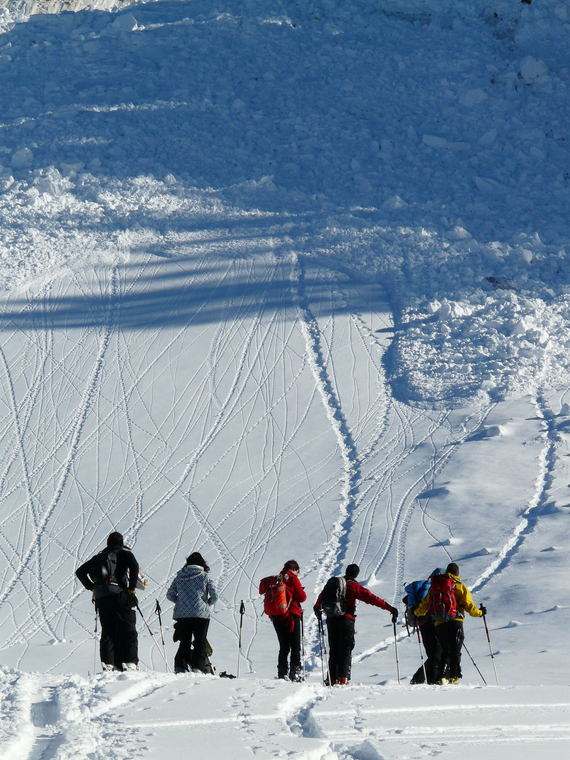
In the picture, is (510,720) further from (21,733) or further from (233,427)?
(233,427)

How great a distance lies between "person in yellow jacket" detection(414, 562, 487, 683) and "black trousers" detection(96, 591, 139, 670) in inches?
93.5

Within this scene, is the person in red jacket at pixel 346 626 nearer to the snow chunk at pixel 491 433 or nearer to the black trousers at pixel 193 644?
the black trousers at pixel 193 644

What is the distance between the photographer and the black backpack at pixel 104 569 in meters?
6.98

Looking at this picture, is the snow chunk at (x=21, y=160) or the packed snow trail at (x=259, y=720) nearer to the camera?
the packed snow trail at (x=259, y=720)

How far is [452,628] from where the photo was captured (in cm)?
723

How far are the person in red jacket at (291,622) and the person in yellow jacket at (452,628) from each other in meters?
1.00

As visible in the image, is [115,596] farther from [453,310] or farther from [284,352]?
[453,310]

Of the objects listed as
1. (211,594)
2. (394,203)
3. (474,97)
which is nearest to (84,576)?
(211,594)

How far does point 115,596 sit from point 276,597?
4.31 ft

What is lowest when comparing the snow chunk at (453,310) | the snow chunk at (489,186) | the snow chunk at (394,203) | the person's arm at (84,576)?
the person's arm at (84,576)

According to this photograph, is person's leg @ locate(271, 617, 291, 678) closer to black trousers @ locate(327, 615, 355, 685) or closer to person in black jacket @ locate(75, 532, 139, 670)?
black trousers @ locate(327, 615, 355, 685)

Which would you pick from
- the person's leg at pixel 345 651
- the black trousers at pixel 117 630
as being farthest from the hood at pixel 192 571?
the person's leg at pixel 345 651

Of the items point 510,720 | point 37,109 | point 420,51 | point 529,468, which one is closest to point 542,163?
point 420,51

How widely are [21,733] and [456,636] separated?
387cm
